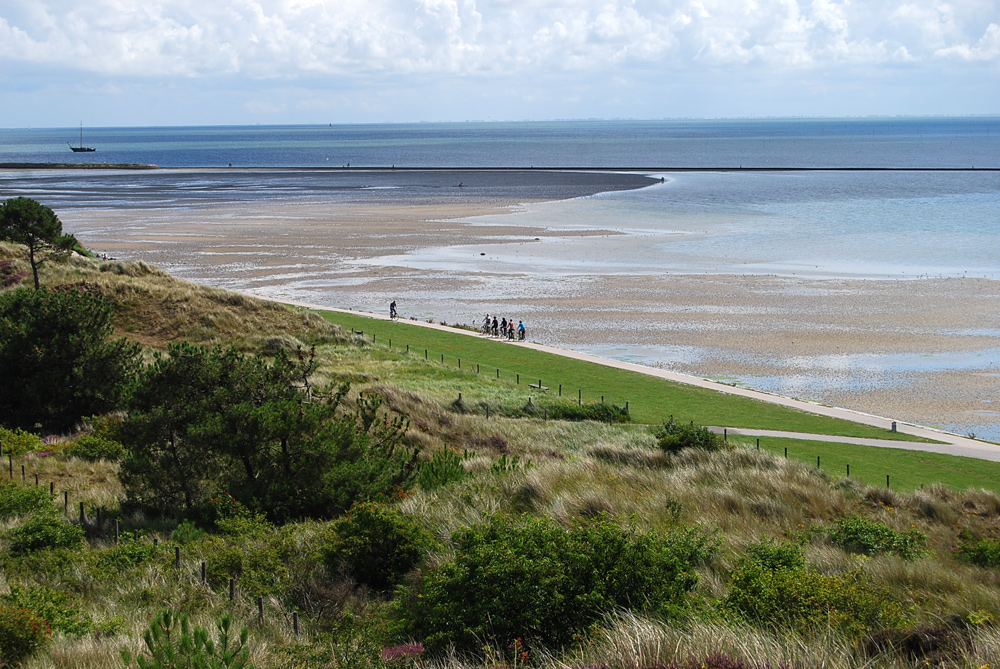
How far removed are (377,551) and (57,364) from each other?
50.6ft

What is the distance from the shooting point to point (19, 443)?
20.5 m

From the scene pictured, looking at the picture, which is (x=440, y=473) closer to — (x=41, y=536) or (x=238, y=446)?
(x=238, y=446)

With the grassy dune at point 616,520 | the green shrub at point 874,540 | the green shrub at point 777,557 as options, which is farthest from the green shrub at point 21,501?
the green shrub at point 874,540

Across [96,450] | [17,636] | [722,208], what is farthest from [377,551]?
[722,208]

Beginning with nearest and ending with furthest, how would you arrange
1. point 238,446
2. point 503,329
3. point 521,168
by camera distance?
point 238,446, point 503,329, point 521,168

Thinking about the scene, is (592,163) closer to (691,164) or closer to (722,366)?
(691,164)

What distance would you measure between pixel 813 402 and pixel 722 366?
570cm

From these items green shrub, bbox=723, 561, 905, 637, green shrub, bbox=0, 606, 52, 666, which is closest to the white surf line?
green shrub, bbox=723, 561, 905, 637

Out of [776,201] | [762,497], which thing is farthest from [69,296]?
[776,201]

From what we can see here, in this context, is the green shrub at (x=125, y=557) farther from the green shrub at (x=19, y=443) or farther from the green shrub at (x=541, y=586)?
the green shrub at (x=19, y=443)

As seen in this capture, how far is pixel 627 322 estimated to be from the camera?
146 ft

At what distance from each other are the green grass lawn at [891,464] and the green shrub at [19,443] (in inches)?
677

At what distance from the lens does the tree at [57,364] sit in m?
22.9

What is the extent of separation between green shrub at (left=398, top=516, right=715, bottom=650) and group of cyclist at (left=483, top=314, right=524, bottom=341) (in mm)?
31355
